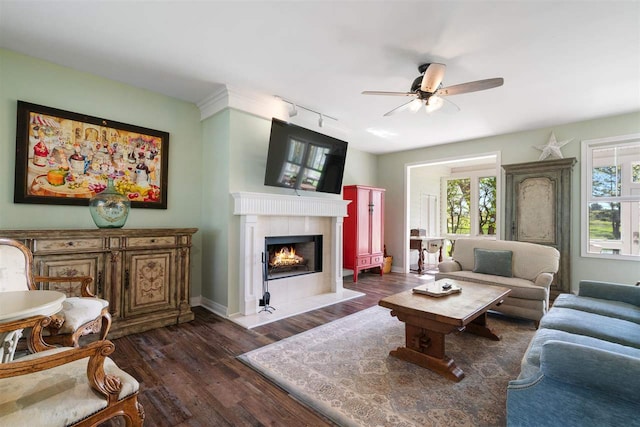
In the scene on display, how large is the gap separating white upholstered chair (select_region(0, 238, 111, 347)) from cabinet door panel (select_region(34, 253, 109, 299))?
169 mm

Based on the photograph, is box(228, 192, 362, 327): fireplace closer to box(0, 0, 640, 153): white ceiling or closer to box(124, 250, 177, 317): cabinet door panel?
box(124, 250, 177, 317): cabinet door panel

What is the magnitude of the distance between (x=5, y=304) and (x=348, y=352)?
2229 mm

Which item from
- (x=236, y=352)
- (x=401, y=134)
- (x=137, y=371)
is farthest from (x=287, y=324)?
(x=401, y=134)

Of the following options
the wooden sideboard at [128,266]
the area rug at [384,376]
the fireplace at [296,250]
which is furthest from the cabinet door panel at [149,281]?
the area rug at [384,376]

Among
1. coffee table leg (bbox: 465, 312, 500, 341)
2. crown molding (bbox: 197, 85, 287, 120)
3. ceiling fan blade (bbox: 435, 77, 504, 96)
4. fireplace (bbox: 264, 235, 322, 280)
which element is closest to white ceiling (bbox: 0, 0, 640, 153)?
crown molding (bbox: 197, 85, 287, 120)

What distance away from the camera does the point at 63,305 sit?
2.12 meters

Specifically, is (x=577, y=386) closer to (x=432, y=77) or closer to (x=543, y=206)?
(x=432, y=77)

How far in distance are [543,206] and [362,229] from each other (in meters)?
2.92

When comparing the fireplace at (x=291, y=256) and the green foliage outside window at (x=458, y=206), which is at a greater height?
the green foliage outside window at (x=458, y=206)

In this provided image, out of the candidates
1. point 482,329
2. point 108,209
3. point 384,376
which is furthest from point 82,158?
point 482,329

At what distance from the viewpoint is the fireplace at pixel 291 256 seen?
390cm

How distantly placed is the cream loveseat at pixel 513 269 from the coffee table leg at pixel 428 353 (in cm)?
159

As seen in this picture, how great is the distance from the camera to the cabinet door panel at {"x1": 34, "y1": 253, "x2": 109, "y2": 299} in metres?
2.43

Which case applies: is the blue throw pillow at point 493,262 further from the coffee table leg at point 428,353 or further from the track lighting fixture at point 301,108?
the track lighting fixture at point 301,108
